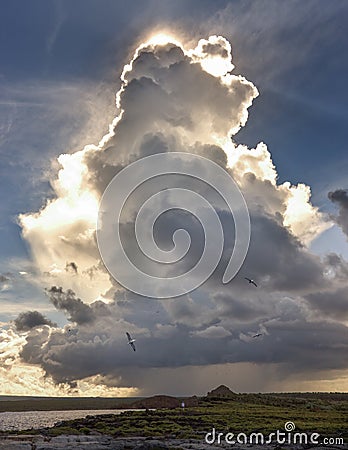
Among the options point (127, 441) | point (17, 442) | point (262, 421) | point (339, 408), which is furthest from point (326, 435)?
point (339, 408)

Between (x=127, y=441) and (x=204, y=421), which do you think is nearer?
(x=127, y=441)

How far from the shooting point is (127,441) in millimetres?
81875

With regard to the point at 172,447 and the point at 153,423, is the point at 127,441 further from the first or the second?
the point at 153,423

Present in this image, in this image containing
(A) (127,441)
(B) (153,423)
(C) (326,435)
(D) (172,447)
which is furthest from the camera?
(B) (153,423)

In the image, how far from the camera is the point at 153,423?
11156cm

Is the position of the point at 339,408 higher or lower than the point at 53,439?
higher

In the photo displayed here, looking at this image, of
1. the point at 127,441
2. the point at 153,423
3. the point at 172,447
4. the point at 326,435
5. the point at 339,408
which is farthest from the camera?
the point at 339,408

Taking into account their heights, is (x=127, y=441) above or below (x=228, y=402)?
below

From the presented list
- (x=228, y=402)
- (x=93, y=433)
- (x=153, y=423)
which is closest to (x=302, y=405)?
(x=228, y=402)

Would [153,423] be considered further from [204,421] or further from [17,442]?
[17,442]

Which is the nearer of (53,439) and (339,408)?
(53,439)

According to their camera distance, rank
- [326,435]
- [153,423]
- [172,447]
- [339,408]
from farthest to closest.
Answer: [339,408], [153,423], [326,435], [172,447]

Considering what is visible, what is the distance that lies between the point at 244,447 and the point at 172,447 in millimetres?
10520

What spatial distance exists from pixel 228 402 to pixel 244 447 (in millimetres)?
116297
